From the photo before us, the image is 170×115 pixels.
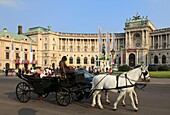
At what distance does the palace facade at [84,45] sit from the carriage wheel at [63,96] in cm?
8020

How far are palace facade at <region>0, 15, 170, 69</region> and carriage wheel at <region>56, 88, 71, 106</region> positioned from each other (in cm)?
8020

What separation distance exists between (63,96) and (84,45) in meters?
102

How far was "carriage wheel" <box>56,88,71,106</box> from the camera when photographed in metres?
10.6

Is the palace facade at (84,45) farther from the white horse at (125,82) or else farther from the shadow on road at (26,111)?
the white horse at (125,82)

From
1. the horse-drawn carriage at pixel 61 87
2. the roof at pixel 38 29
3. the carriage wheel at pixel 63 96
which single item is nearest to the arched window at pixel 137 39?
the roof at pixel 38 29

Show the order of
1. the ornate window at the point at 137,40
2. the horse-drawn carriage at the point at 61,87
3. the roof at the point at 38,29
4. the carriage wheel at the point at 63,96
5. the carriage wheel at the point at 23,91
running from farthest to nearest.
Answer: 1. the roof at the point at 38,29
2. the ornate window at the point at 137,40
3. the carriage wheel at the point at 23,91
4. the horse-drawn carriage at the point at 61,87
5. the carriage wheel at the point at 63,96

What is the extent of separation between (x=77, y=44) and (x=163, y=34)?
44.6 m

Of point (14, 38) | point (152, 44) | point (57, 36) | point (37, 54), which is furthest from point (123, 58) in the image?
point (14, 38)

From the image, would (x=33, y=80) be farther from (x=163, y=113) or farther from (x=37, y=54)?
(x=37, y=54)

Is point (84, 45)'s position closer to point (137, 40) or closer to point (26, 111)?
point (137, 40)

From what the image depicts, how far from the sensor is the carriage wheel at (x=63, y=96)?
1060cm

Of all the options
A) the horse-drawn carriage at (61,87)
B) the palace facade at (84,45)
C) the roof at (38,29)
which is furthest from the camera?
the roof at (38,29)

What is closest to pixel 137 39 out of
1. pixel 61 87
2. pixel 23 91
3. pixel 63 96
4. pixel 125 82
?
pixel 23 91

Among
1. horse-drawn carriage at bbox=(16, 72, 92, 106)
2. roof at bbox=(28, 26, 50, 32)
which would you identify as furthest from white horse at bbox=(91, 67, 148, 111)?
roof at bbox=(28, 26, 50, 32)
